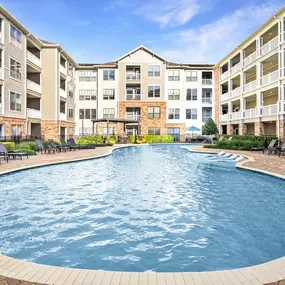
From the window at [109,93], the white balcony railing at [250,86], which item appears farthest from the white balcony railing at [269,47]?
the window at [109,93]

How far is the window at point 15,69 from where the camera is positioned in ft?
81.4

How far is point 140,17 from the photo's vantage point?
3153cm

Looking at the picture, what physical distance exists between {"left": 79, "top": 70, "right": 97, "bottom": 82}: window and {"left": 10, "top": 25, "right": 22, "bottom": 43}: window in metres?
19.6

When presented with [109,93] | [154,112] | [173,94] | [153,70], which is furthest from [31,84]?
[173,94]

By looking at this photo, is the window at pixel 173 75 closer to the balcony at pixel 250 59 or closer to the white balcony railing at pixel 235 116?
the white balcony railing at pixel 235 116

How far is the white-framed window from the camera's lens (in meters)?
46.3

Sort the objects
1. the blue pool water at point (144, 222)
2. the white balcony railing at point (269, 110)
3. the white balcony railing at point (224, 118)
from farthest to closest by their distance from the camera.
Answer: the white balcony railing at point (224, 118), the white balcony railing at point (269, 110), the blue pool water at point (144, 222)

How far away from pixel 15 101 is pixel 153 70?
25566 mm

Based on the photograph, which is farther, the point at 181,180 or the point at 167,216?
the point at 181,180

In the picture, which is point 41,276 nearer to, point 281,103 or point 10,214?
point 10,214

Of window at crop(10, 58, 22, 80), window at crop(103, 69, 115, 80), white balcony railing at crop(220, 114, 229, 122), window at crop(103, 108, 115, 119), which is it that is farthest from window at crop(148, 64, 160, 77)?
window at crop(10, 58, 22, 80)

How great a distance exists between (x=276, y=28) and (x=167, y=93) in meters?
22.3

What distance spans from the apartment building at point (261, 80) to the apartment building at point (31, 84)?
2120cm

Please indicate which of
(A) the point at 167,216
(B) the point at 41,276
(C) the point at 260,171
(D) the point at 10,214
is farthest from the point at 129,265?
(C) the point at 260,171
